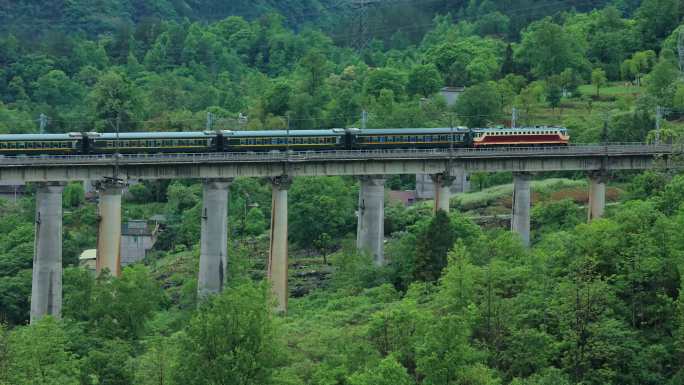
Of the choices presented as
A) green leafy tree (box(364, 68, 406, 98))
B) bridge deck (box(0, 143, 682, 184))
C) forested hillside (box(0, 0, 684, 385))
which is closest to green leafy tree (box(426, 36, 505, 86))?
forested hillside (box(0, 0, 684, 385))

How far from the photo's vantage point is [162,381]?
67.9m

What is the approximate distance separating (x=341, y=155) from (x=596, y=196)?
19.6 meters

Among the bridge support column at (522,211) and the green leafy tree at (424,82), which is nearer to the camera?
the bridge support column at (522,211)

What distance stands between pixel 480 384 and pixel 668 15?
126710 mm

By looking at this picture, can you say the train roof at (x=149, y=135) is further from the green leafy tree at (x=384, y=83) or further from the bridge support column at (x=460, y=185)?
the green leafy tree at (x=384, y=83)

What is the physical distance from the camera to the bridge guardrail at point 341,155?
97125 millimetres

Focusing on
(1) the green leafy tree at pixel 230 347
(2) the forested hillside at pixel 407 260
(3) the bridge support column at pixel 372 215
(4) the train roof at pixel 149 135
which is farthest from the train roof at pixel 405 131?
(1) the green leafy tree at pixel 230 347

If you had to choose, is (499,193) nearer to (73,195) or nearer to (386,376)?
(73,195)

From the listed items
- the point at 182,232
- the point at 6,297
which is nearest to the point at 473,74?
the point at 182,232

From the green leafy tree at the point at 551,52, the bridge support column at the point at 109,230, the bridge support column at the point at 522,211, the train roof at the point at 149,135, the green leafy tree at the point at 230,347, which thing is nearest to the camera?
the green leafy tree at the point at 230,347

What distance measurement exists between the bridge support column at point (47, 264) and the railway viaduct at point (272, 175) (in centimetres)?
6

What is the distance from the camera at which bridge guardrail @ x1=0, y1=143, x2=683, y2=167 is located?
319 ft

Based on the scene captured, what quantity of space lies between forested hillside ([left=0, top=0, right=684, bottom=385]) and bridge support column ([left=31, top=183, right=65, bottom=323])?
58.7 inches

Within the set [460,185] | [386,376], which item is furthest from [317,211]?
[386,376]
